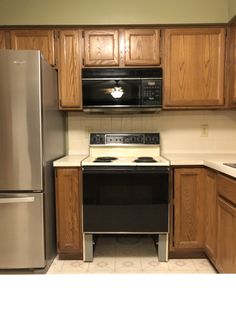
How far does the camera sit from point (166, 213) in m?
2.33

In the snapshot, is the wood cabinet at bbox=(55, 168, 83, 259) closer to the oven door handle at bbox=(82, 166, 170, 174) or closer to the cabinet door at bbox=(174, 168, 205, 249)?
the oven door handle at bbox=(82, 166, 170, 174)

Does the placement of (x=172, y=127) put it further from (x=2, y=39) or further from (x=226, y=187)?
(x=2, y=39)

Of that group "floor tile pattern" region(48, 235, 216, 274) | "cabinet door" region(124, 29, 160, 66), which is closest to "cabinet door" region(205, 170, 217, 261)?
"floor tile pattern" region(48, 235, 216, 274)

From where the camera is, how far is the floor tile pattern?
7.31ft

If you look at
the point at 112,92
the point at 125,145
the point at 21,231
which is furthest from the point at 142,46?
the point at 21,231

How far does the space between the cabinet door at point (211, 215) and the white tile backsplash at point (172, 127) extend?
2.43ft

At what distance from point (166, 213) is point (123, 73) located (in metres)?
1.34

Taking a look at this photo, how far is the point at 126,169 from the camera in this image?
7.57 feet

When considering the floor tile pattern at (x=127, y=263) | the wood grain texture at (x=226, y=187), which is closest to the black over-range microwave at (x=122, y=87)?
the wood grain texture at (x=226, y=187)

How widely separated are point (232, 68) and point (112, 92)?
3.74ft

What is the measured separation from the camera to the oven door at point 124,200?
7.59 feet
